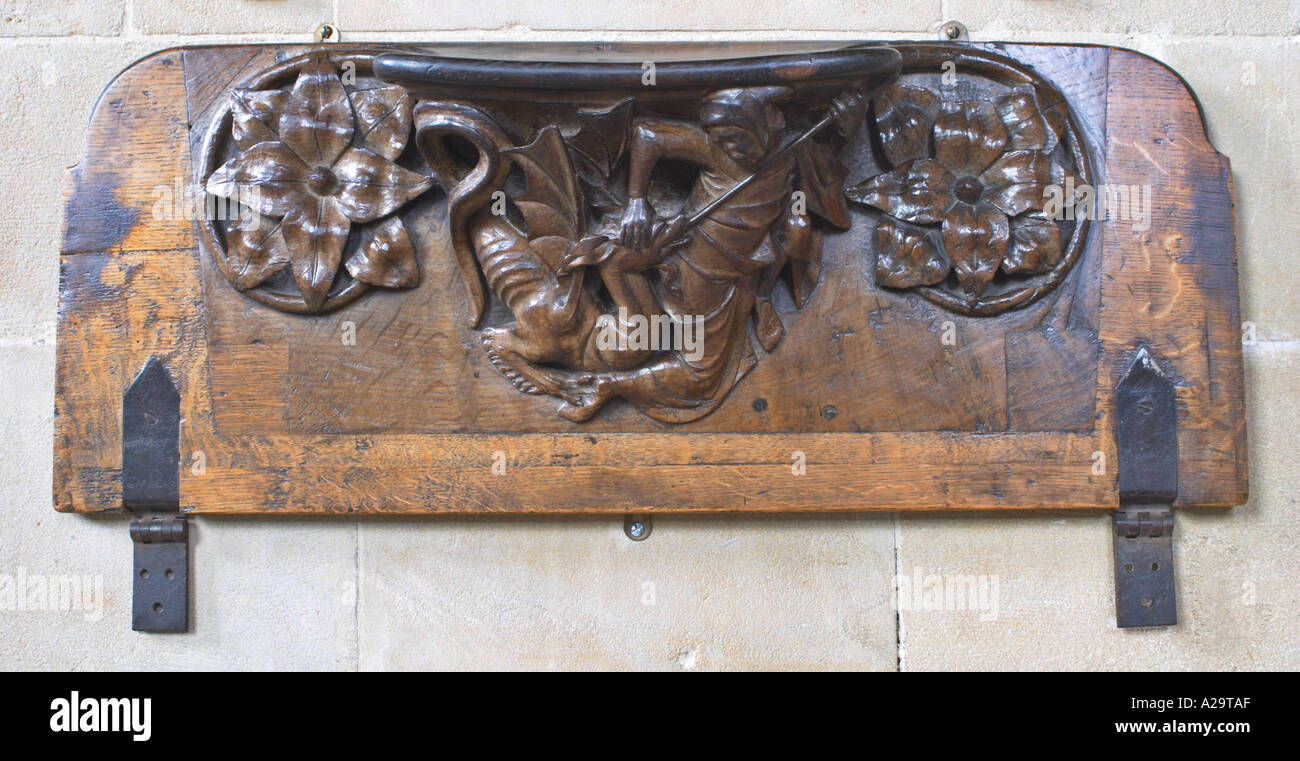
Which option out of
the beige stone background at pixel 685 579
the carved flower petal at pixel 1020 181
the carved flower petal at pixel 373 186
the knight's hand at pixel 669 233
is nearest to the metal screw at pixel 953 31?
the carved flower petal at pixel 1020 181

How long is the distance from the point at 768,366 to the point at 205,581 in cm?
90

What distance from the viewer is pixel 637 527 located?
4.46 feet

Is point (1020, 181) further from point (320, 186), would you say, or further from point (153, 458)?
point (153, 458)

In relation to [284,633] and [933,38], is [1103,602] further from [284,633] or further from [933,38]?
[284,633]

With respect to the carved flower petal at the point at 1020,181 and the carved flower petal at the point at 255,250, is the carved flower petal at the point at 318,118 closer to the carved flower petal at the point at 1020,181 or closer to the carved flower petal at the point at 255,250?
the carved flower petal at the point at 255,250

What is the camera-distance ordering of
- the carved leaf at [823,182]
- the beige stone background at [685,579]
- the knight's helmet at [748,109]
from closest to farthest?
1. the knight's helmet at [748,109]
2. the carved leaf at [823,182]
3. the beige stone background at [685,579]

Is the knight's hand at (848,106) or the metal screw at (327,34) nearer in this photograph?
the knight's hand at (848,106)

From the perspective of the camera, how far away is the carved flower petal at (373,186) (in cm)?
129

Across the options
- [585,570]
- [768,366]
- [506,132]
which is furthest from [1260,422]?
[506,132]

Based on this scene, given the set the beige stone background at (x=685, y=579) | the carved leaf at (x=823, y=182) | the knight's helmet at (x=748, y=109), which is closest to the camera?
the knight's helmet at (x=748, y=109)

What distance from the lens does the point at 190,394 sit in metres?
1.33

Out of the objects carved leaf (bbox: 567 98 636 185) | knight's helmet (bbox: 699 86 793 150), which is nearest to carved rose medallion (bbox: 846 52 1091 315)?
knight's helmet (bbox: 699 86 793 150)

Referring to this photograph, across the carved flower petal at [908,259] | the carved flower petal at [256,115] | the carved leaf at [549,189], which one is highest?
the carved flower petal at [256,115]

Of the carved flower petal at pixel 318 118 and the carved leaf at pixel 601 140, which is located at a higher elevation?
the carved flower petal at pixel 318 118
